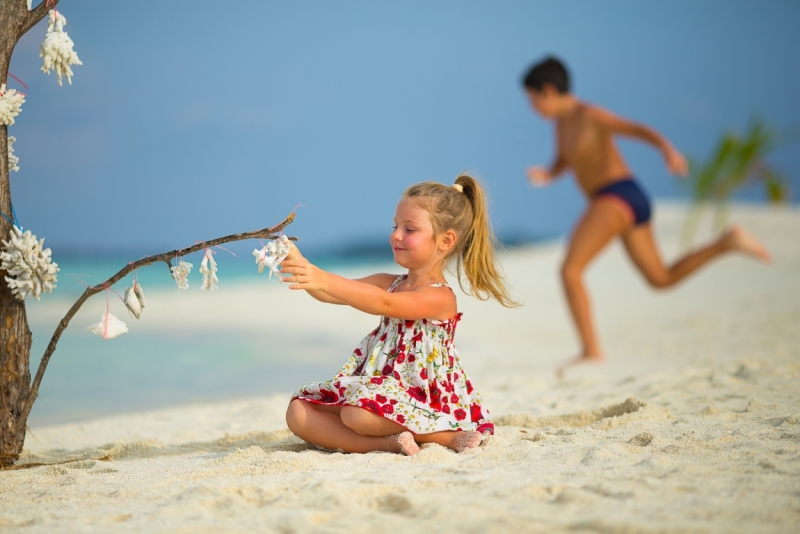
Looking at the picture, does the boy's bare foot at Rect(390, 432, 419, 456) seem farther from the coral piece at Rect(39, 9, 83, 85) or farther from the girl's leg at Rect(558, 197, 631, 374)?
the girl's leg at Rect(558, 197, 631, 374)

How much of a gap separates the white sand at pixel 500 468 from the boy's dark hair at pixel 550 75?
1.98 meters

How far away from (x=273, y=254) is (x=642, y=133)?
3.46 metres

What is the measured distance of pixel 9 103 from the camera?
256cm

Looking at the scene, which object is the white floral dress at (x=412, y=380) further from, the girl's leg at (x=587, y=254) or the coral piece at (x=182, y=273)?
the girl's leg at (x=587, y=254)

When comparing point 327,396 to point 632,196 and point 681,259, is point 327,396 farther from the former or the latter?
point 681,259

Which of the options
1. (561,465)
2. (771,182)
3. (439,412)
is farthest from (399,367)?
(771,182)

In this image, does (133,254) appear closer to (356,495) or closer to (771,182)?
(356,495)

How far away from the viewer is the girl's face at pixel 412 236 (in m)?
2.59

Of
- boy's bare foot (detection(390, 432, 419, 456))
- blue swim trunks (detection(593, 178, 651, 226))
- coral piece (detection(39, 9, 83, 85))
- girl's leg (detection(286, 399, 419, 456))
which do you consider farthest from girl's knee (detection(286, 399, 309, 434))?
blue swim trunks (detection(593, 178, 651, 226))

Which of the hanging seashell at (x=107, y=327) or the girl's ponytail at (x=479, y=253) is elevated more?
the girl's ponytail at (x=479, y=253)

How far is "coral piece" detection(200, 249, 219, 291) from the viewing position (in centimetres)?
226

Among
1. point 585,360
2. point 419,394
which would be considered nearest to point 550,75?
point 585,360

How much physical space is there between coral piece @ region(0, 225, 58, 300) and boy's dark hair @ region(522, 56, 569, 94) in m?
3.66

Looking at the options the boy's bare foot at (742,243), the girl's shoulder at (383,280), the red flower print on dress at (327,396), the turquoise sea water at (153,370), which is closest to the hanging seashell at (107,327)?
the red flower print on dress at (327,396)
